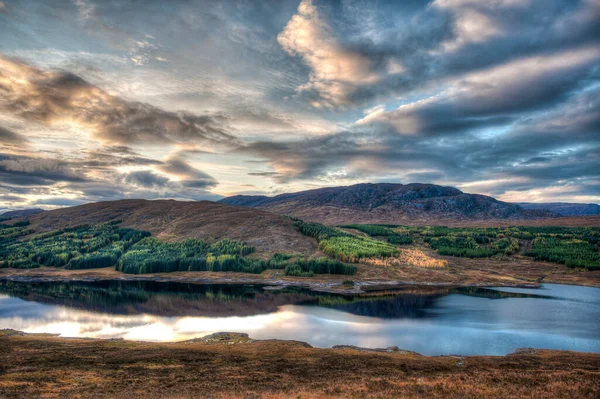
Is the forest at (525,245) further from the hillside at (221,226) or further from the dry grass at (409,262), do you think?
the hillside at (221,226)

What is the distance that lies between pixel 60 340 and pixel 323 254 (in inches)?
3558

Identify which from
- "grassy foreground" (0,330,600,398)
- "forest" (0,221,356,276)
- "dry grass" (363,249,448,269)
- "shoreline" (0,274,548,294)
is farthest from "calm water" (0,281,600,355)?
"dry grass" (363,249,448,269)

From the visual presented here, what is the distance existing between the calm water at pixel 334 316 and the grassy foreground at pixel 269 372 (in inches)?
252

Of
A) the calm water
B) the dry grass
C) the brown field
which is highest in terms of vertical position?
the dry grass

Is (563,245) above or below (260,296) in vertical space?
above

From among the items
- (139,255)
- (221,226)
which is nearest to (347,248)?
(221,226)

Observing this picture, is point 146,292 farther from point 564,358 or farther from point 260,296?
point 564,358

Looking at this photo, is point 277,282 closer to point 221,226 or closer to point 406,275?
point 406,275

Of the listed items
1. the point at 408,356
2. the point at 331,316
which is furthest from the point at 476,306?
the point at 408,356

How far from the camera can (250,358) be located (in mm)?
36781

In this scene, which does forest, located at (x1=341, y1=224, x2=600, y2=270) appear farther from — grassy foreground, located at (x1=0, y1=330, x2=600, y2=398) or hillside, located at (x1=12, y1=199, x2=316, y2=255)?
grassy foreground, located at (x1=0, y1=330, x2=600, y2=398)

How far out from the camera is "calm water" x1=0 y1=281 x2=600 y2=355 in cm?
4697

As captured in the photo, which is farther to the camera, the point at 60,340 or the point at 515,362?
the point at 60,340

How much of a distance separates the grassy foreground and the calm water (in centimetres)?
641
